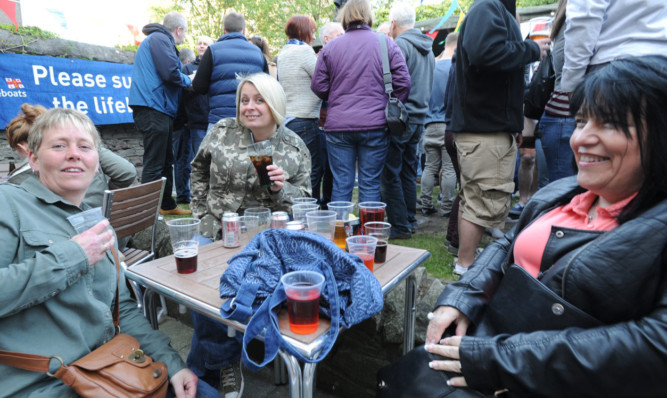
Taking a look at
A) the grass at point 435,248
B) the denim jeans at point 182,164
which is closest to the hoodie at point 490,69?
the grass at point 435,248

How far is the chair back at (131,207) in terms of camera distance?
2367mm

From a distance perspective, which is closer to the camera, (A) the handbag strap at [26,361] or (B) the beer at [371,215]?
(A) the handbag strap at [26,361]

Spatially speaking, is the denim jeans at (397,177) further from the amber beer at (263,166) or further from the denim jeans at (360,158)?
the amber beer at (263,166)

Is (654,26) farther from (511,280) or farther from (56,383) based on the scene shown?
(56,383)

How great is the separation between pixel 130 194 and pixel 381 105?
7.00 feet

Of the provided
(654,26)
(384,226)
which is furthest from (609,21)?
(384,226)

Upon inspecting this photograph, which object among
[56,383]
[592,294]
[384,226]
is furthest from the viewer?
[384,226]

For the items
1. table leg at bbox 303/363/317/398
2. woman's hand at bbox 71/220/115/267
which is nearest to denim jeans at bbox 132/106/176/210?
woman's hand at bbox 71/220/115/267

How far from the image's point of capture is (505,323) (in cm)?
130

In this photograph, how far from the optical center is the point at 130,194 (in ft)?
8.16

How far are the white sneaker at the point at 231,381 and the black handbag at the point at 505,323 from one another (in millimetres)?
1214

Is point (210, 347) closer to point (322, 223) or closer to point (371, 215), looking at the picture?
point (322, 223)

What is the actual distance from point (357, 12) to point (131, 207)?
95.9 inches

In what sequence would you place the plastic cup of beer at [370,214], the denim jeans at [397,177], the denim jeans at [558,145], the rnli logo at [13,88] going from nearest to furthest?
the plastic cup of beer at [370,214] < the denim jeans at [558,145] < the denim jeans at [397,177] < the rnli logo at [13,88]
